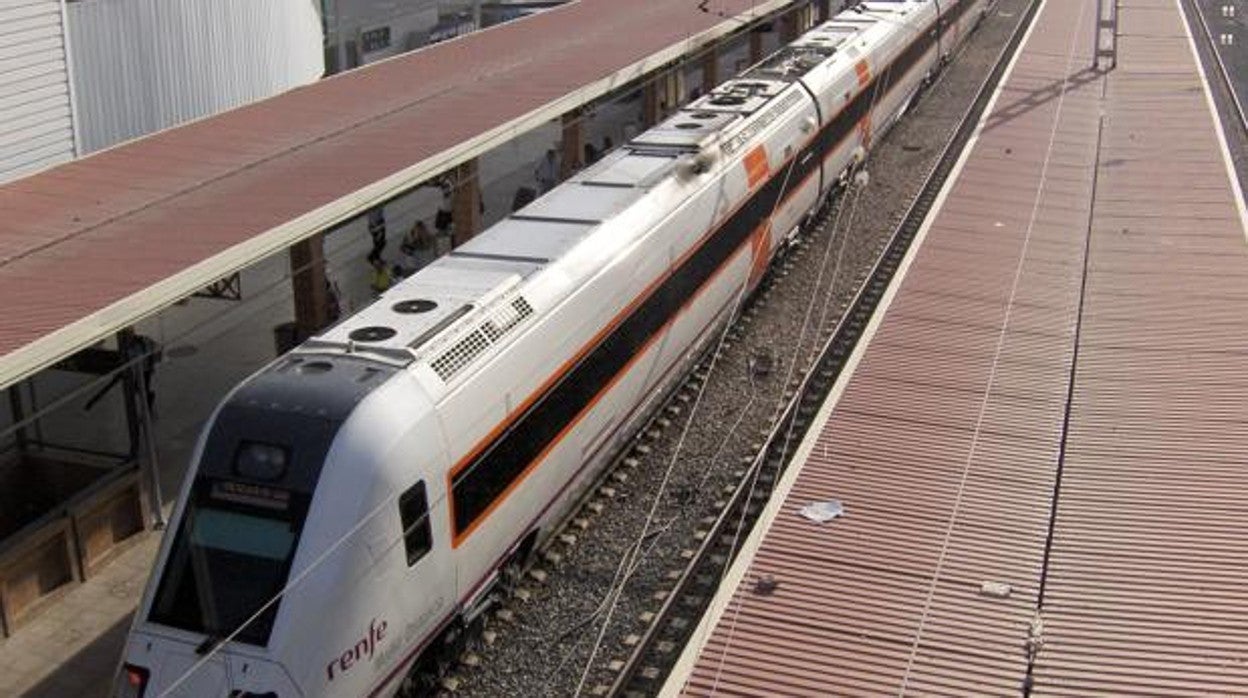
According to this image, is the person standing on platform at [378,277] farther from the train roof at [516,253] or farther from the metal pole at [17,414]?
the metal pole at [17,414]

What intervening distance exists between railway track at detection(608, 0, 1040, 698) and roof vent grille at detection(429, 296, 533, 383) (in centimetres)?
351

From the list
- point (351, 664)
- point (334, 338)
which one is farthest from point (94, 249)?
point (351, 664)

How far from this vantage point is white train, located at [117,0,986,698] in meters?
11.2

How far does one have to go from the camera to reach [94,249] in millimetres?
16453

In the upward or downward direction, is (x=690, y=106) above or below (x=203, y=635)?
above

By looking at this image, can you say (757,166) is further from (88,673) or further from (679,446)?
(88,673)

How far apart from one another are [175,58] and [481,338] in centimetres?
1369

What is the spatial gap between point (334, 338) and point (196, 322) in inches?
524

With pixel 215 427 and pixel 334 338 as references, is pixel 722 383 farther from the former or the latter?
pixel 215 427

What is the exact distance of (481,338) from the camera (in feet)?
44.9

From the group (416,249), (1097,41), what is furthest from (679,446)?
(1097,41)

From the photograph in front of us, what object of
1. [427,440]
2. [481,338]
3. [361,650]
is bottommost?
[361,650]

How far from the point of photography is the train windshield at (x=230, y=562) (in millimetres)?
11195

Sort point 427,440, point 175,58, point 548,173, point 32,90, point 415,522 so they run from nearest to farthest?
point 415,522, point 427,440, point 32,90, point 175,58, point 548,173
